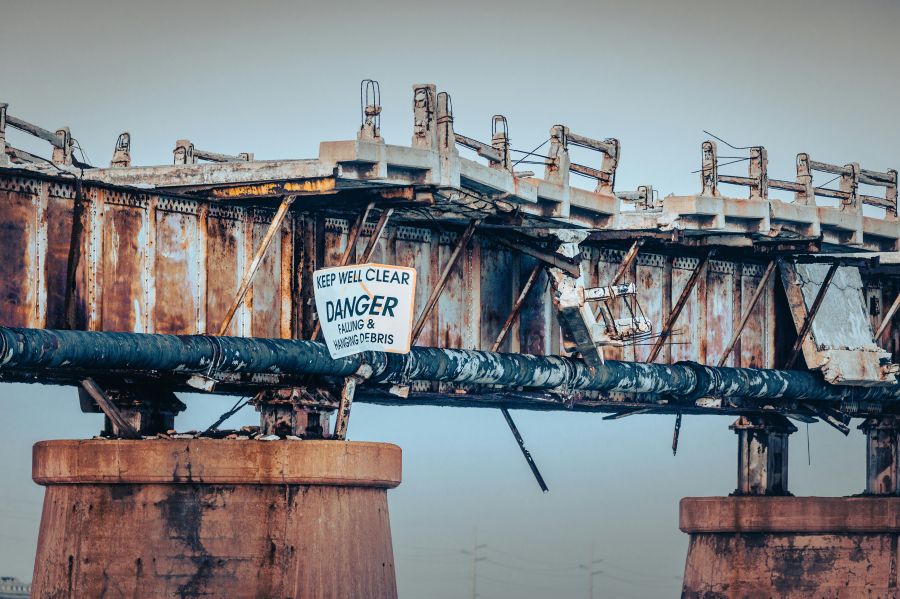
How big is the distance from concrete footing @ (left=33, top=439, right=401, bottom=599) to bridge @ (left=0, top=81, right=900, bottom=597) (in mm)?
90

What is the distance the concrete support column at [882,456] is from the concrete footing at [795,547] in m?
0.87

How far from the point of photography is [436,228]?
42.7 meters

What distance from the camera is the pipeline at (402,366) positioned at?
3462cm

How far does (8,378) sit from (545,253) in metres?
12.8

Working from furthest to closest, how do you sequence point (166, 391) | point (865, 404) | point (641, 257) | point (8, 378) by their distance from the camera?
point (865, 404) → point (641, 257) → point (166, 391) → point (8, 378)

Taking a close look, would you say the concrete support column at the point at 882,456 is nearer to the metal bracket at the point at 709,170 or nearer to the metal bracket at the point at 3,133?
the metal bracket at the point at 709,170

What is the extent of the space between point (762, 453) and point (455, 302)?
13.9 metres

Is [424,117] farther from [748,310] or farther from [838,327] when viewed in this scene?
[838,327]

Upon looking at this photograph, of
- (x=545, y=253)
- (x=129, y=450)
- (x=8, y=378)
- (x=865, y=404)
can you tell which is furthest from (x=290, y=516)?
(x=865, y=404)

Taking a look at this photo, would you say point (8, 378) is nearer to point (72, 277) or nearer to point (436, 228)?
point (72, 277)

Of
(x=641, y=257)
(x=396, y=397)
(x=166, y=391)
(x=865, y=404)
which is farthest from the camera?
(x=865, y=404)

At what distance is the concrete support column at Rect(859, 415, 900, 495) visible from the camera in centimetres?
5503

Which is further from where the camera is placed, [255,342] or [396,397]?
[396,397]

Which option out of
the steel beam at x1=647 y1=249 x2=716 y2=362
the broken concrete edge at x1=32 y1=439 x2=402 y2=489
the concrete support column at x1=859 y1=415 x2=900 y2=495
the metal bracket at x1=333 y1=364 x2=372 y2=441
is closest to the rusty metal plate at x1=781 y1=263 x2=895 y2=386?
the steel beam at x1=647 y1=249 x2=716 y2=362
